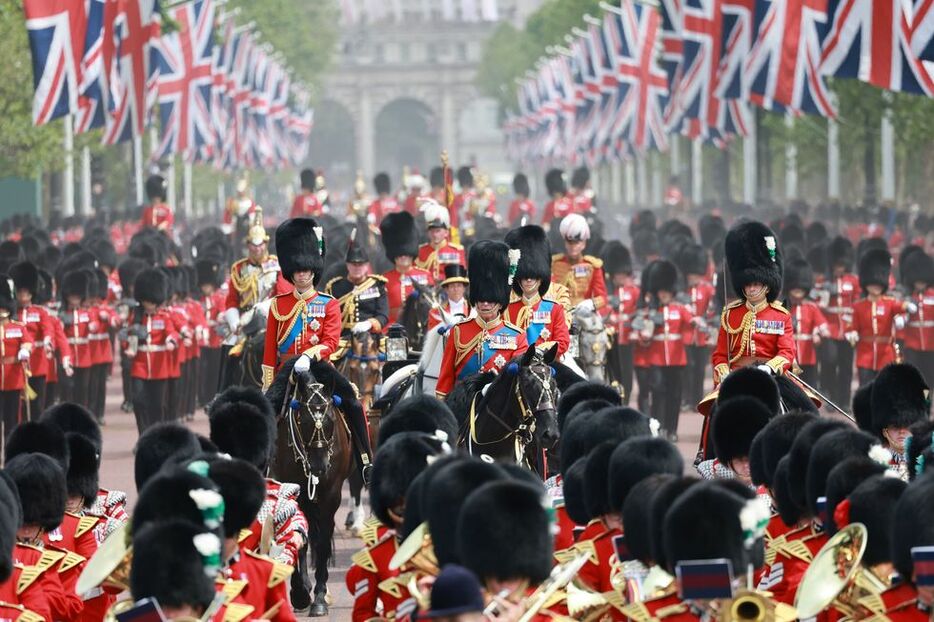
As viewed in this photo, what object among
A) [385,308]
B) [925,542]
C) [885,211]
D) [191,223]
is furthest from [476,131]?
[925,542]

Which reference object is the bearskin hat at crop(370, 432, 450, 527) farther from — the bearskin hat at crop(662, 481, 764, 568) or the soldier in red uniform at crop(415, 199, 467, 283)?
the soldier in red uniform at crop(415, 199, 467, 283)

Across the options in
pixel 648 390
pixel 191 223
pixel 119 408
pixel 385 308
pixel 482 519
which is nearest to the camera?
pixel 482 519

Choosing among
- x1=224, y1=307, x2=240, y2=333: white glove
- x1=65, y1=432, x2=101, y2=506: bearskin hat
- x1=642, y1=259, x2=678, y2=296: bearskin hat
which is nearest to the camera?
x1=65, y1=432, x2=101, y2=506: bearskin hat

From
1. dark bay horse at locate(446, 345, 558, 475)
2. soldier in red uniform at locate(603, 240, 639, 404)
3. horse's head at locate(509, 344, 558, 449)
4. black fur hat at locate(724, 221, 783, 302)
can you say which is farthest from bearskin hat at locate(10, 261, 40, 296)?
horse's head at locate(509, 344, 558, 449)

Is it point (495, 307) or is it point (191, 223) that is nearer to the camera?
point (495, 307)

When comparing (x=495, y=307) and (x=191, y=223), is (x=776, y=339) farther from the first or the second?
(x=191, y=223)

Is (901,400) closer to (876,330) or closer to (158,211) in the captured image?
(876,330)

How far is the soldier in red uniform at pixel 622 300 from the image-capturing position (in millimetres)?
Result: 22359

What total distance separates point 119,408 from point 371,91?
11825 cm

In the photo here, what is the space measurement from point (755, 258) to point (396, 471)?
5.16 metres

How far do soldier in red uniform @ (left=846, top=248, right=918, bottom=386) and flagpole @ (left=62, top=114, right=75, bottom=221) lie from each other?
57.0 ft

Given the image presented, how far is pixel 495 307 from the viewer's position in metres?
13.3

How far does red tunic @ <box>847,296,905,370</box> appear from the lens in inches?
836

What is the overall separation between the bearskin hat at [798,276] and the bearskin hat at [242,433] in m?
11.4
